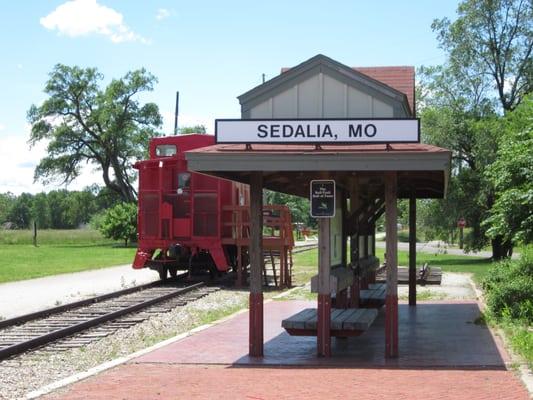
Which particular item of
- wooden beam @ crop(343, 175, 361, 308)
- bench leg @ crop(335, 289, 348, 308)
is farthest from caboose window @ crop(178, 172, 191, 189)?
bench leg @ crop(335, 289, 348, 308)

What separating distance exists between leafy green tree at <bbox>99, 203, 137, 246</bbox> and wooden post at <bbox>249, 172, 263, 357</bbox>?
4341 cm

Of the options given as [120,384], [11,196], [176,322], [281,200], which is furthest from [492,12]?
[11,196]

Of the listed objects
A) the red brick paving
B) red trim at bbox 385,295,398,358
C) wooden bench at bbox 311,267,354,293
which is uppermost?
wooden bench at bbox 311,267,354,293

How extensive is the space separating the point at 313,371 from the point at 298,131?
8.93ft

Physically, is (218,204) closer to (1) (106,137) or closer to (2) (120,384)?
(2) (120,384)

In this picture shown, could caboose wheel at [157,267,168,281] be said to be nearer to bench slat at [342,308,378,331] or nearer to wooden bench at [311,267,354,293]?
wooden bench at [311,267,354,293]

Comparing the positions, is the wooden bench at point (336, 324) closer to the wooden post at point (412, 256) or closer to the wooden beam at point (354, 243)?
the wooden beam at point (354, 243)

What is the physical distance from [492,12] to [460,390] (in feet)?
104

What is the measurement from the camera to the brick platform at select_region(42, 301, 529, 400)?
22.8ft

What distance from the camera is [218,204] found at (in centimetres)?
1931

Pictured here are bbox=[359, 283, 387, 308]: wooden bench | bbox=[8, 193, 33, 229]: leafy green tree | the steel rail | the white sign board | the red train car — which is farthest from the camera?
bbox=[8, 193, 33, 229]: leafy green tree

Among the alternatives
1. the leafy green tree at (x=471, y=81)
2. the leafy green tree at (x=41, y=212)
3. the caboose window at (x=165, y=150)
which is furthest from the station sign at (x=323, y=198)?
the leafy green tree at (x=41, y=212)

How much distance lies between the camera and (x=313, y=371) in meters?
7.99

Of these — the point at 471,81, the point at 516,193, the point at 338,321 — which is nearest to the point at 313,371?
the point at 338,321
